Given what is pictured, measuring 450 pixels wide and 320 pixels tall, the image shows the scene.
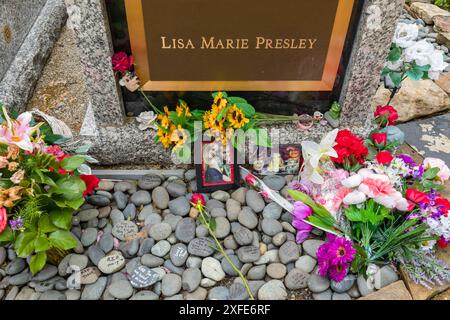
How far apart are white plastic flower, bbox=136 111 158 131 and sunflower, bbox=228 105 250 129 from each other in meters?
0.46

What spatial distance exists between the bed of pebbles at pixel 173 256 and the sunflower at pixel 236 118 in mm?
396

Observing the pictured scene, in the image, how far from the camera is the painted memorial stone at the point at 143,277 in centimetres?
208

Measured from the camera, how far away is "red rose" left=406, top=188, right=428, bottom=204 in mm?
2111

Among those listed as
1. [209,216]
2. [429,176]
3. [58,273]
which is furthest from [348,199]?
[58,273]

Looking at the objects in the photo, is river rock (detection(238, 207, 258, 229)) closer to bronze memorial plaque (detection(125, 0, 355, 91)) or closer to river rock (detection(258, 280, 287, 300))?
river rock (detection(258, 280, 287, 300))

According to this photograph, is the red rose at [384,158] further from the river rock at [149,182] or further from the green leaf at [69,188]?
the green leaf at [69,188]

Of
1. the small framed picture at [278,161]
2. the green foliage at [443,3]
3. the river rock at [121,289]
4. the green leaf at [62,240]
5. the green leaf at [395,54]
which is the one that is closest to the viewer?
the green leaf at [62,240]

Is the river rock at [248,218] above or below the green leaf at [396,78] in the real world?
below

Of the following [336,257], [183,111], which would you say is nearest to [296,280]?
[336,257]

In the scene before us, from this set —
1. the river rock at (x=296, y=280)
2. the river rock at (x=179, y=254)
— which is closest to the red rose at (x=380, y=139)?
the river rock at (x=296, y=280)

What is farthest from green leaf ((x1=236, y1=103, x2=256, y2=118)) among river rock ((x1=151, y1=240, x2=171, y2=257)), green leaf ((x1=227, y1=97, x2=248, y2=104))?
river rock ((x1=151, y1=240, x2=171, y2=257))

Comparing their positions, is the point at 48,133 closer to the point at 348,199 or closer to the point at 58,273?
the point at 58,273

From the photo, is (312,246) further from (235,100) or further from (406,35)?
(406,35)
